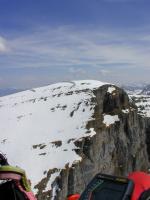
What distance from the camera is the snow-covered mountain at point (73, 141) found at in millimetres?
112500

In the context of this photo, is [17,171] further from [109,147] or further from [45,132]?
[45,132]

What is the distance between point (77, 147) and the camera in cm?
→ 12288

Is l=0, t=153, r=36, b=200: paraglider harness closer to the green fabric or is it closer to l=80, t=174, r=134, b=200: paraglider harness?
the green fabric

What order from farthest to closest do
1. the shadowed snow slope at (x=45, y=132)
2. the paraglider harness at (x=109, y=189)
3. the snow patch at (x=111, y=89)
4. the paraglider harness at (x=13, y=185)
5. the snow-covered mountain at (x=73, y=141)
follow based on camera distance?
the snow patch at (x=111, y=89) < the shadowed snow slope at (x=45, y=132) < the snow-covered mountain at (x=73, y=141) < the paraglider harness at (x=109, y=189) < the paraglider harness at (x=13, y=185)

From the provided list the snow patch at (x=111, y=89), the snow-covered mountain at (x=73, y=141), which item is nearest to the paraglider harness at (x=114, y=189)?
the snow-covered mountain at (x=73, y=141)

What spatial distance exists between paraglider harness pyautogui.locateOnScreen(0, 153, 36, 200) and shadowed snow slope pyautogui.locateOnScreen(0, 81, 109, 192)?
4002 inches

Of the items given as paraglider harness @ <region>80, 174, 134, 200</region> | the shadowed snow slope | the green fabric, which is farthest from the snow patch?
the green fabric

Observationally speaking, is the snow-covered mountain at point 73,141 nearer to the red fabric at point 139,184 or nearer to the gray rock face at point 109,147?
the gray rock face at point 109,147

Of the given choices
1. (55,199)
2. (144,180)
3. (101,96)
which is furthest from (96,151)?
(144,180)

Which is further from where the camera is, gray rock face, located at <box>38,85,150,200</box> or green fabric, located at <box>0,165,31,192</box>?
gray rock face, located at <box>38,85,150,200</box>

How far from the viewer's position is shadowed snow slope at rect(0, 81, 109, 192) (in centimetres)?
12025

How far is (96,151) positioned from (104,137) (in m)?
7.34

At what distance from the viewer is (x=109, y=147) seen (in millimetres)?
129000

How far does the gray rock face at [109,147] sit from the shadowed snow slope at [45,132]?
9.09 ft
